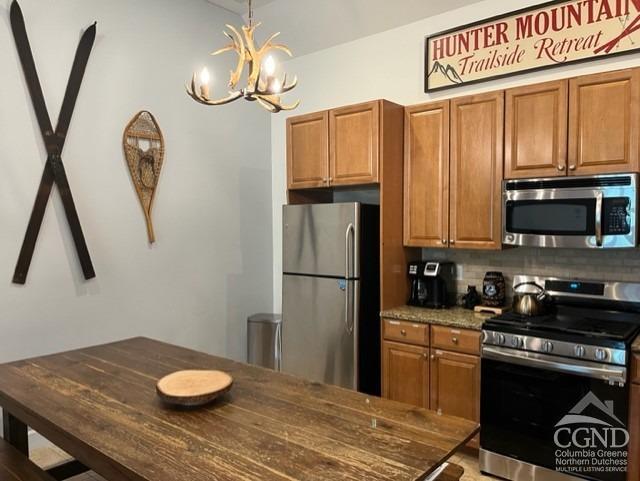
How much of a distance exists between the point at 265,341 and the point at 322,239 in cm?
126

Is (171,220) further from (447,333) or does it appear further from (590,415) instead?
(590,415)

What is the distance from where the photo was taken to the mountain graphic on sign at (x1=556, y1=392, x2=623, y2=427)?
2332 mm

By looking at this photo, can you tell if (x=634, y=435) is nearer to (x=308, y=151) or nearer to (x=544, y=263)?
(x=544, y=263)

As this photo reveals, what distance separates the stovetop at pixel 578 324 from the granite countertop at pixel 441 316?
0.54 feet

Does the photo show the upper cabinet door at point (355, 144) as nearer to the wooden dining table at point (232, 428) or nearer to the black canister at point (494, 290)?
the black canister at point (494, 290)

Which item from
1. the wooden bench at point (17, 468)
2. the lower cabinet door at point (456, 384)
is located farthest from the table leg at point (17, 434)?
the lower cabinet door at point (456, 384)

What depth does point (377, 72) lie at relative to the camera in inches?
152

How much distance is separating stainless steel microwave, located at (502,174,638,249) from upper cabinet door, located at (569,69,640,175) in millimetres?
112

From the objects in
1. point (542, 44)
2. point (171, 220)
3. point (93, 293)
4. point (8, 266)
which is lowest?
point (93, 293)

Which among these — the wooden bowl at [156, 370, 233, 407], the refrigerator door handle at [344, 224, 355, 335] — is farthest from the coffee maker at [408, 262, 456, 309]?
the wooden bowl at [156, 370, 233, 407]

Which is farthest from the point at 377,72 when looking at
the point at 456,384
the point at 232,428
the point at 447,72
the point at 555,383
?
the point at 232,428

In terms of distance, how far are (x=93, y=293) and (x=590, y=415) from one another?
3.13 metres

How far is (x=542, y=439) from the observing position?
2.52 m

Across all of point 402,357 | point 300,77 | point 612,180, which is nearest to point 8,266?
point 402,357
